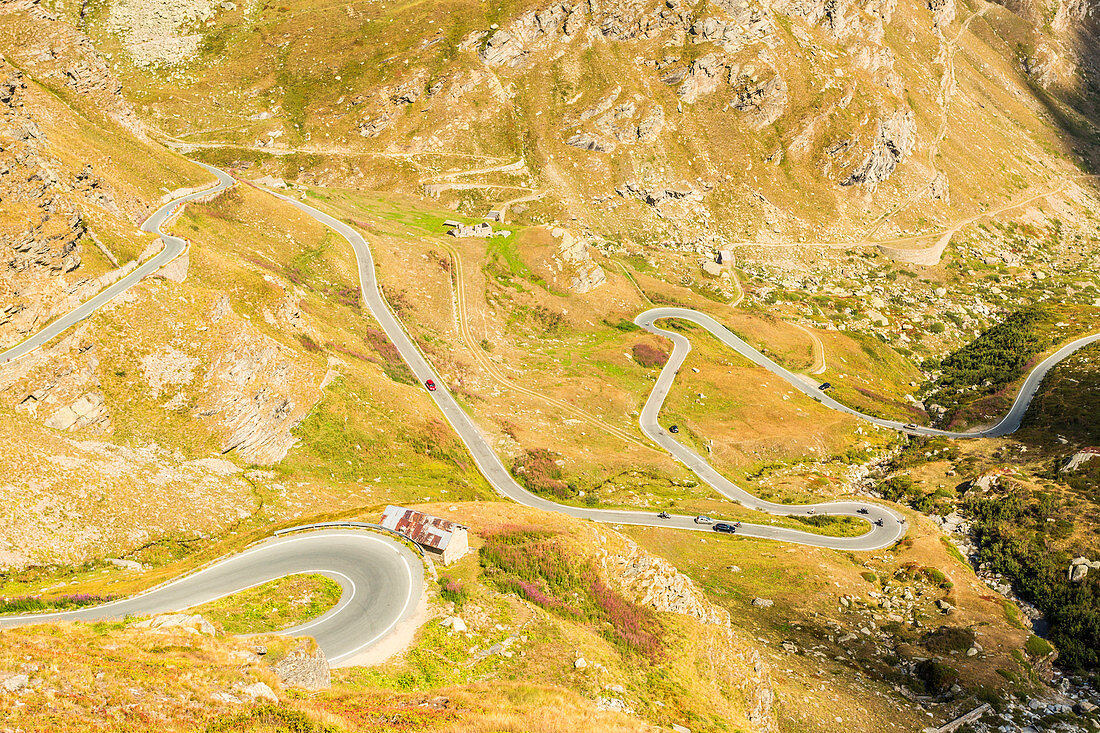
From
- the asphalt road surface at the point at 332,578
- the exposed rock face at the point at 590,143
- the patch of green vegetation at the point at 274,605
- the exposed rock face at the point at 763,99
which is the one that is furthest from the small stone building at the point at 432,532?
the exposed rock face at the point at 763,99

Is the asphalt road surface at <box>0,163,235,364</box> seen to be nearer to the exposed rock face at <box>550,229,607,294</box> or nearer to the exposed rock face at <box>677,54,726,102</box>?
the exposed rock face at <box>550,229,607,294</box>

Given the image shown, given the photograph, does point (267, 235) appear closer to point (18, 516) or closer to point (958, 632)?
point (18, 516)

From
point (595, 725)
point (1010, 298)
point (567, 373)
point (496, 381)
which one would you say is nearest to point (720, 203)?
point (1010, 298)

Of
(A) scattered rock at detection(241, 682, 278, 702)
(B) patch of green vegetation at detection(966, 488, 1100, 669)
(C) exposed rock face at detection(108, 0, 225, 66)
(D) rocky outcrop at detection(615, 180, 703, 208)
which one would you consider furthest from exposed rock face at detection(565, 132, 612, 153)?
(A) scattered rock at detection(241, 682, 278, 702)

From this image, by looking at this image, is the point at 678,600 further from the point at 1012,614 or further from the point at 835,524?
the point at 1012,614

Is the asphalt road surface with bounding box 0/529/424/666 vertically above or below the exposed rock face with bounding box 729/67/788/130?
below

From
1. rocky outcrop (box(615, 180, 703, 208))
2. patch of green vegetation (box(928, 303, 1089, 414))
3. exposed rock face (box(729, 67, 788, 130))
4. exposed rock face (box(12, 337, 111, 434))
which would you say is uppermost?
exposed rock face (box(729, 67, 788, 130))
